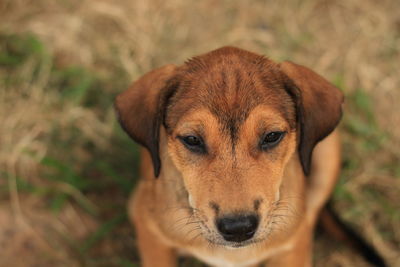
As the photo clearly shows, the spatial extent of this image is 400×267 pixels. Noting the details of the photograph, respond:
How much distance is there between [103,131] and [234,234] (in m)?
3.04

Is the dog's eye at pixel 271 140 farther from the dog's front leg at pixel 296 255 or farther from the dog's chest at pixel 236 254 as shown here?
the dog's front leg at pixel 296 255

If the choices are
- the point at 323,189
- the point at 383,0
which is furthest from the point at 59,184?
the point at 383,0

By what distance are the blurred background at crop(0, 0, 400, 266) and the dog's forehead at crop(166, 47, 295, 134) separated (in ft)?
7.21

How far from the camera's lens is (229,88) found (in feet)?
14.4

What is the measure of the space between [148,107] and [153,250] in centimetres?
136

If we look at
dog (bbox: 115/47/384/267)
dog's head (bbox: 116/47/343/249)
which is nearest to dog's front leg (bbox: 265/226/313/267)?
dog (bbox: 115/47/384/267)

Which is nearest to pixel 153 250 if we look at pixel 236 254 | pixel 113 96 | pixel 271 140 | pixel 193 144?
pixel 236 254

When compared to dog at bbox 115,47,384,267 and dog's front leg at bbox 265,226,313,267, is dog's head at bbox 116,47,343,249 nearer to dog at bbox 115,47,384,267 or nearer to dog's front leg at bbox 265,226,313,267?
dog at bbox 115,47,384,267

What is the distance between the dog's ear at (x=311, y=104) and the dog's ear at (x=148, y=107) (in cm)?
84

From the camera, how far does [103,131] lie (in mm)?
6934

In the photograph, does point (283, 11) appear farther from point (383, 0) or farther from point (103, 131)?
point (103, 131)

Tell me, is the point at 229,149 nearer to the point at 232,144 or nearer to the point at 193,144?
the point at 232,144

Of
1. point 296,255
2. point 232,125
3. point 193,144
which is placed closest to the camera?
point 232,125

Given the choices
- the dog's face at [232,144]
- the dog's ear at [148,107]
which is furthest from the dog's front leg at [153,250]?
the dog's face at [232,144]
